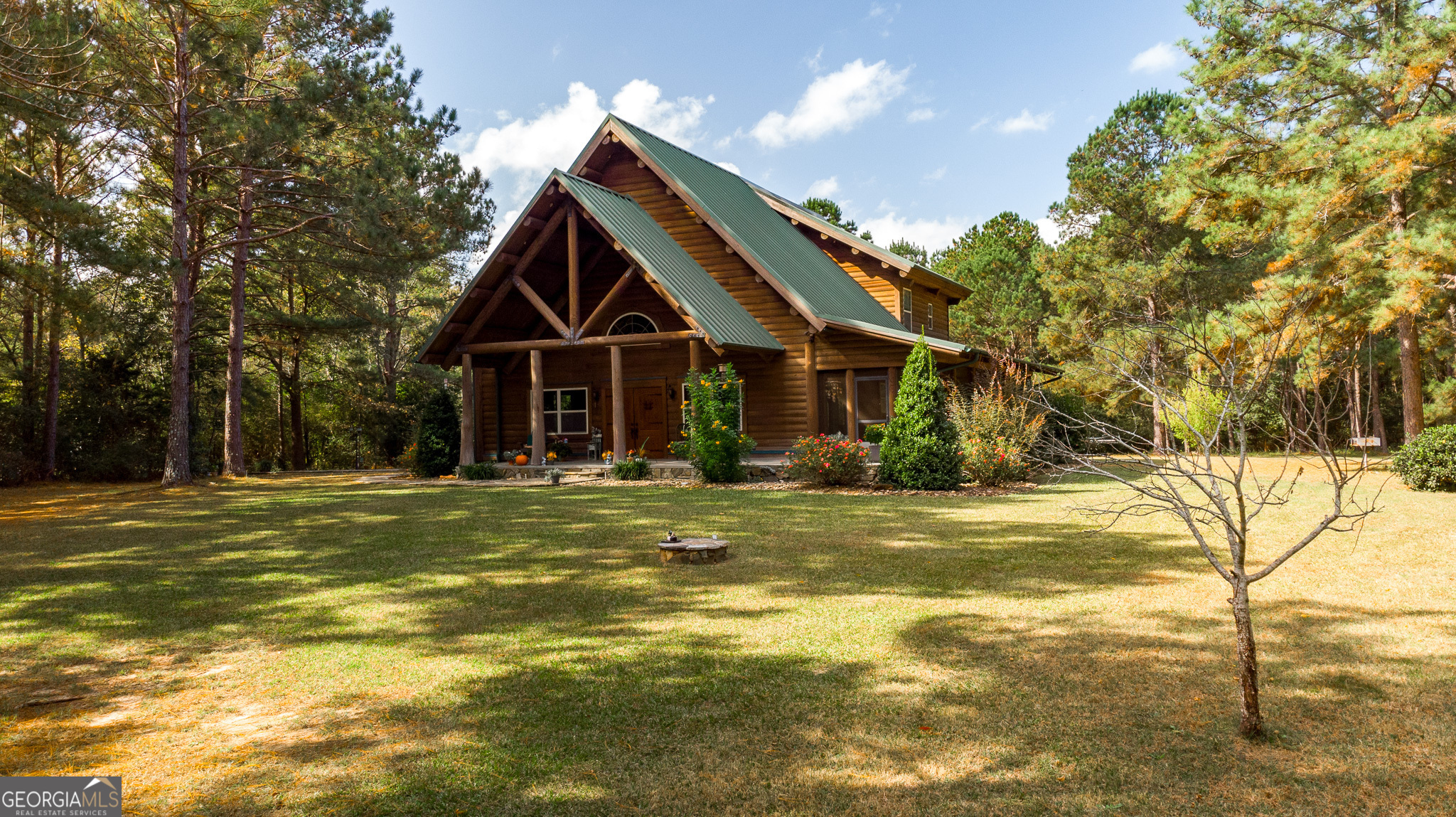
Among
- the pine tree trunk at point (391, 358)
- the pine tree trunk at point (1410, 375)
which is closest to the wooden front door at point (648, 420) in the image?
the pine tree trunk at point (391, 358)

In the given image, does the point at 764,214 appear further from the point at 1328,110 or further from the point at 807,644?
the point at 807,644

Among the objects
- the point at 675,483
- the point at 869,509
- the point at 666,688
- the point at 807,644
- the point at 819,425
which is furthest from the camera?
the point at 819,425

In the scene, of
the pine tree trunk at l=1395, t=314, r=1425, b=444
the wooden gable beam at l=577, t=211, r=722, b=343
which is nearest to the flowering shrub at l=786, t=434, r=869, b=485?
the wooden gable beam at l=577, t=211, r=722, b=343

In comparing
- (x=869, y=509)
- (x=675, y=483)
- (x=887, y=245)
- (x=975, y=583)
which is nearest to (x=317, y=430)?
(x=675, y=483)

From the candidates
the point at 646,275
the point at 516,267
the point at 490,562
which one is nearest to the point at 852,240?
the point at 646,275

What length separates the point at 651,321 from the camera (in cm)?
2134

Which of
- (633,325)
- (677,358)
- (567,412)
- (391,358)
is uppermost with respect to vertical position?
(391,358)

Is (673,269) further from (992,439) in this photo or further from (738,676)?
(738,676)

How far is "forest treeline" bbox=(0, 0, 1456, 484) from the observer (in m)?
15.2

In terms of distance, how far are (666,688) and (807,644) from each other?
124 cm

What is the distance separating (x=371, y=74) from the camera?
21.8m

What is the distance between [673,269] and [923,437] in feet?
24.8

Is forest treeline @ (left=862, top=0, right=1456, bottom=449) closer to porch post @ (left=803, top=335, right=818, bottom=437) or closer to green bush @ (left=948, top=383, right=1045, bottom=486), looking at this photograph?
green bush @ (left=948, top=383, right=1045, bottom=486)

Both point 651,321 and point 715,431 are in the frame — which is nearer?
point 715,431
